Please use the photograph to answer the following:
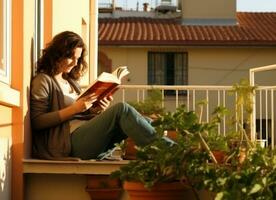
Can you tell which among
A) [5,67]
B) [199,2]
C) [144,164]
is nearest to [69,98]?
[5,67]

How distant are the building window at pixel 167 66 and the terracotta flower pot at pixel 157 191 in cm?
1763

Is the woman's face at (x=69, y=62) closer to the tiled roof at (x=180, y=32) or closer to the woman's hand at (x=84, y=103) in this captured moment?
the woman's hand at (x=84, y=103)

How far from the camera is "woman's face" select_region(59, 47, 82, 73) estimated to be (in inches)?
176

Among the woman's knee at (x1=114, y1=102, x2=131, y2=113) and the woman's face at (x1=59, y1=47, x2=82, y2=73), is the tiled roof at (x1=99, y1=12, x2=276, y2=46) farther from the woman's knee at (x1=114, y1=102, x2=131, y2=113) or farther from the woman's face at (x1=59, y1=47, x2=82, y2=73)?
the woman's knee at (x1=114, y1=102, x2=131, y2=113)

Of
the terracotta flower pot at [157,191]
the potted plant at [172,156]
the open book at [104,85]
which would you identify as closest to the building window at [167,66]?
the open book at [104,85]

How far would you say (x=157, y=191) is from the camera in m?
3.56

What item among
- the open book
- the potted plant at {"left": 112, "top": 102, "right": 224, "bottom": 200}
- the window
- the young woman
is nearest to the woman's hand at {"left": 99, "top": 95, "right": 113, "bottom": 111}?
the young woman

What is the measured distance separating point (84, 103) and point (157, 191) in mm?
841

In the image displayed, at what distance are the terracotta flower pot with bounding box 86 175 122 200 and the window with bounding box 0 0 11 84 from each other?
781 mm

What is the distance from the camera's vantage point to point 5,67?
4.04 metres

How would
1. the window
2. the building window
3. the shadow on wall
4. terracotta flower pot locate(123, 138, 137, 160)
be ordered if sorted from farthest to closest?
the building window → terracotta flower pot locate(123, 138, 137, 160) → the window → the shadow on wall

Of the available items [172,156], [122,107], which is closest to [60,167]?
[122,107]

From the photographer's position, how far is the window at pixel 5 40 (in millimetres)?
3996

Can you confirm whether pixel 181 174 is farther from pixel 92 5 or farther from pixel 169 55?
pixel 169 55
